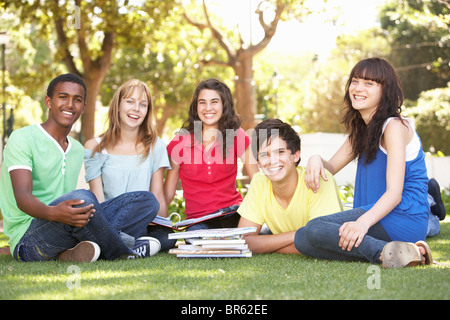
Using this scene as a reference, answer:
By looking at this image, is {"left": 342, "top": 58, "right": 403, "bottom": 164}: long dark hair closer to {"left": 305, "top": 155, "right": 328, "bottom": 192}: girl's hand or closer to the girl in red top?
{"left": 305, "top": 155, "right": 328, "bottom": 192}: girl's hand

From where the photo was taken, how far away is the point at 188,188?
203 inches

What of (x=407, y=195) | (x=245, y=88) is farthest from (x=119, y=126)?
(x=245, y=88)

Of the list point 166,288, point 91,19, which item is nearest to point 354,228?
point 166,288

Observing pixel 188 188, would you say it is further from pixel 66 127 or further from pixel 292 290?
pixel 292 290

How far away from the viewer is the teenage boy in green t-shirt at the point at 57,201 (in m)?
3.73

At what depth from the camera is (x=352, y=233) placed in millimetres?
3619

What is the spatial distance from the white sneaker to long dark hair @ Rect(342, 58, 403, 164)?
170 cm

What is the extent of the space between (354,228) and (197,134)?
2.10 m

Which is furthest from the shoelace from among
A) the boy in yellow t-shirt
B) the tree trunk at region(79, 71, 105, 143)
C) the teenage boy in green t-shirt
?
the tree trunk at region(79, 71, 105, 143)

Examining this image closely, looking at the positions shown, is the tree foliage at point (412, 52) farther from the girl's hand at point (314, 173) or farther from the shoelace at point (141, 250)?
the shoelace at point (141, 250)

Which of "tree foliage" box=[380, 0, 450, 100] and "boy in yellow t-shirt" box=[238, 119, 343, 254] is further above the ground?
"tree foliage" box=[380, 0, 450, 100]

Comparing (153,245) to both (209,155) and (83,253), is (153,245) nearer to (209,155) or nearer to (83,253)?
(83,253)

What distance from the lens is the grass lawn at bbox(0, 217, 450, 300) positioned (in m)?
2.79

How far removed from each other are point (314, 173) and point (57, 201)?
179cm
